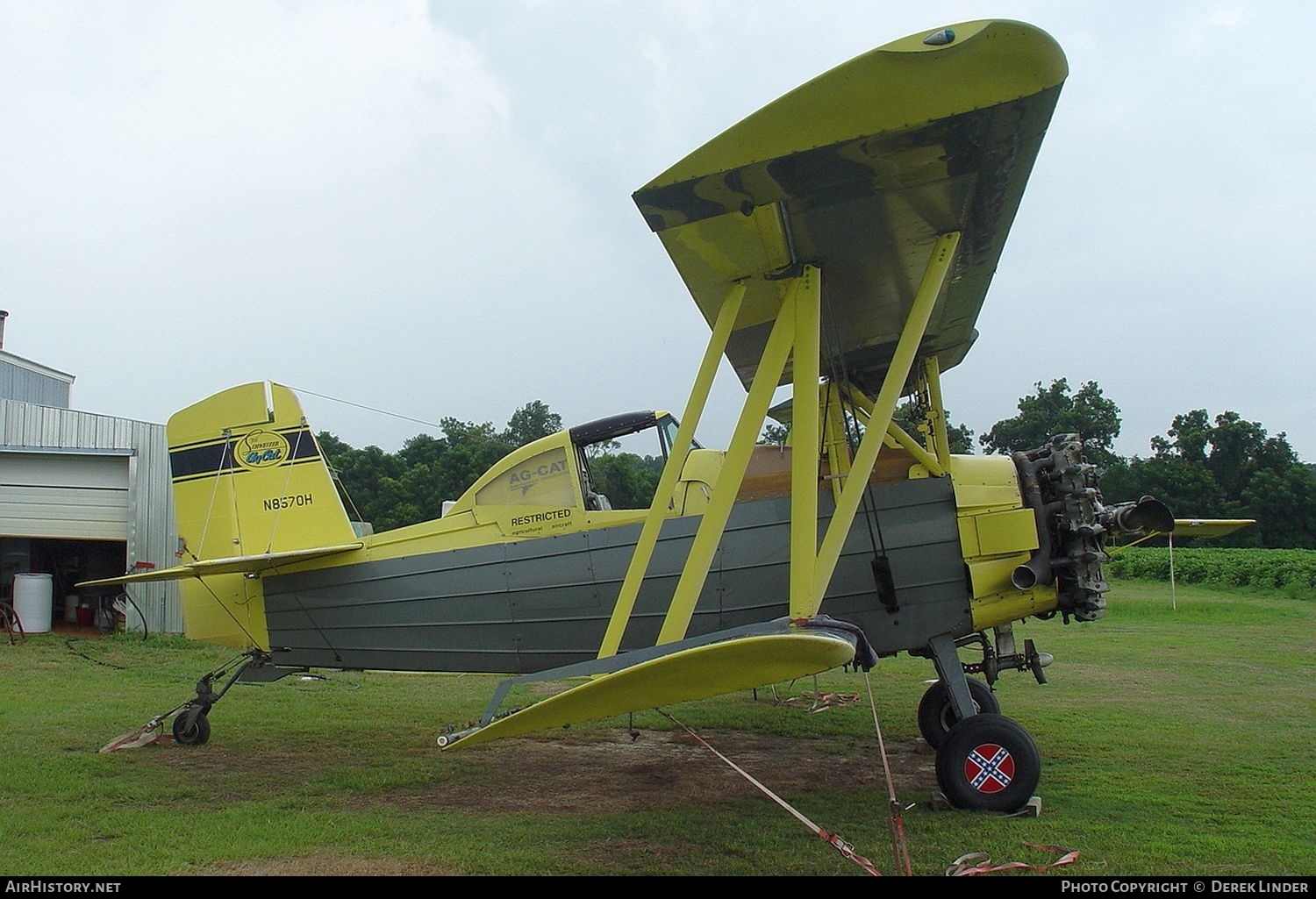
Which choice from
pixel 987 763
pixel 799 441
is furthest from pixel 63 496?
pixel 987 763

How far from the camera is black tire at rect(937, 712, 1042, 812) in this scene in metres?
4.93

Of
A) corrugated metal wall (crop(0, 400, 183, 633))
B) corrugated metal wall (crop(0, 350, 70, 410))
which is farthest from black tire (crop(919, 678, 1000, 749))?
corrugated metal wall (crop(0, 350, 70, 410))

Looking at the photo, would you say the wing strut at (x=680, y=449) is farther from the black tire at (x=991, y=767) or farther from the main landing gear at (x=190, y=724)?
the main landing gear at (x=190, y=724)

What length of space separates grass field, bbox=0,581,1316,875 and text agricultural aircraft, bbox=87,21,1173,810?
0.72 meters

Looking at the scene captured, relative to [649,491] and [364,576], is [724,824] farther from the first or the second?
[364,576]

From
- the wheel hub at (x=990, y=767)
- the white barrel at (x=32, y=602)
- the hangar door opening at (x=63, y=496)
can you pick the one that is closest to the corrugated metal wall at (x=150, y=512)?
the hangar door opening at (x=63, y=496)

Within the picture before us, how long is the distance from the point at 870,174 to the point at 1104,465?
41.0m

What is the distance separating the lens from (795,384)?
14.5ft

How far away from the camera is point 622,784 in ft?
19.7

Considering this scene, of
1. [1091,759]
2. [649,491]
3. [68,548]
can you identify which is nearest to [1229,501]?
[1091,759]

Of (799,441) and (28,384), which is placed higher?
(28,384)

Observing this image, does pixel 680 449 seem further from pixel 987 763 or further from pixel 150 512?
pixel 150 512

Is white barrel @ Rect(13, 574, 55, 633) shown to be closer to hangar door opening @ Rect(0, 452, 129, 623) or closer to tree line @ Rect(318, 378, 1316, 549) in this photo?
hangar door opening @ Rect(0, 452, 129, 623)

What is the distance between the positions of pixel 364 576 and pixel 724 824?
309 cm
